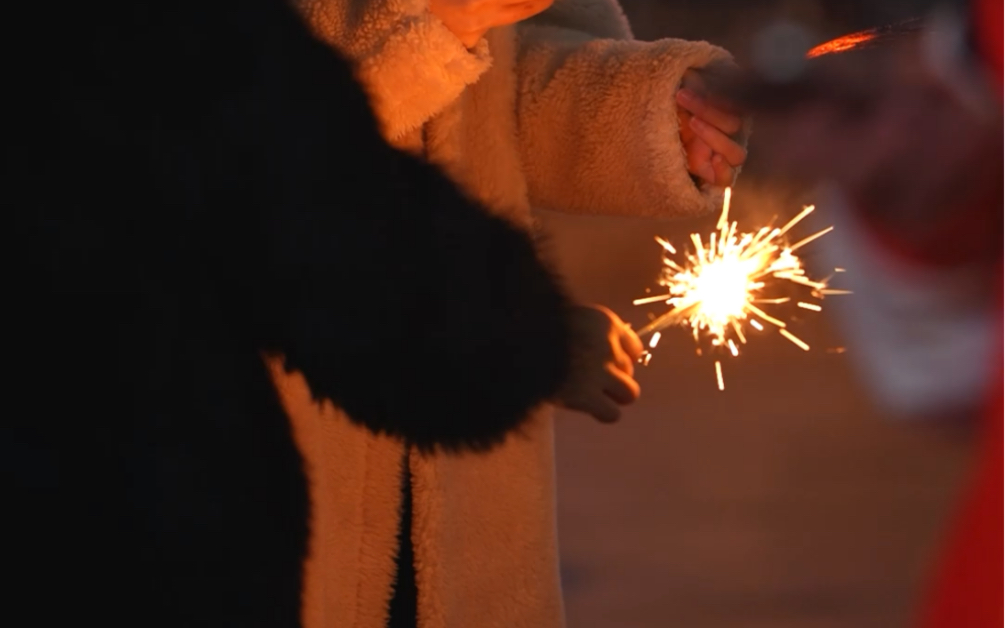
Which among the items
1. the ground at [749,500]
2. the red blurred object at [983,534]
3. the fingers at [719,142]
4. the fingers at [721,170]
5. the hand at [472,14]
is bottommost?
the red blurred object at [983,534]

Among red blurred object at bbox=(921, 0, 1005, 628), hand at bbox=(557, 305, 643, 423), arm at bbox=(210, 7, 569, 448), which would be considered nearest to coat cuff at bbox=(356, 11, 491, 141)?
Result: arm at bbox=(210, 7, 569, 448)

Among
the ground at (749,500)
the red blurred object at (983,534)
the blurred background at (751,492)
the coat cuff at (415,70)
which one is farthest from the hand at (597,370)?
the ground at (749,500)

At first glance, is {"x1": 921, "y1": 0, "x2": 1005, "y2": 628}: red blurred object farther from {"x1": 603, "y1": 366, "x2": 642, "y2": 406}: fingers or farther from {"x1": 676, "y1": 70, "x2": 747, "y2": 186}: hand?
{"x1": 676, "y1": 70, "x2": 747, "y2": 186}: hand

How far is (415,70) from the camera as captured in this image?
Answer: 1.69m

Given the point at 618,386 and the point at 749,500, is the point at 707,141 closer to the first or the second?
the point at 618,386

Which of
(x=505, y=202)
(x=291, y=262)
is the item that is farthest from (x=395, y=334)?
(x=505, y=202)

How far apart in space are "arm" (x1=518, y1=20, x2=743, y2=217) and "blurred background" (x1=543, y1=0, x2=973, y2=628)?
368mm

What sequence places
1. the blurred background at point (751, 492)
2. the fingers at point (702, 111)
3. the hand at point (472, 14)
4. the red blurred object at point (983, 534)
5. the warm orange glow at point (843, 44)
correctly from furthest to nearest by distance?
the blurred background at point (751, 492) < the fingers at point (702, 111) < the hand at point (472, 14) < the warm orange glow at point (843, 44) < the red blurred object at point (983, 534)

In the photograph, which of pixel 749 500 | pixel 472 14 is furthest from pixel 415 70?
pixel 749 500

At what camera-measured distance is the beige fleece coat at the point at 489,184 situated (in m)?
1.70

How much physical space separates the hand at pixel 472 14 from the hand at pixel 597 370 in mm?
367

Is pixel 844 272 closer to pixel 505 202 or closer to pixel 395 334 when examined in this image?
pixel 395 334

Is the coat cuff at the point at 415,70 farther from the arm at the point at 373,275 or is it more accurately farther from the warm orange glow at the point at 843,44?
the warm orange glow at the point at 843,44

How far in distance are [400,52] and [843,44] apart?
54 centimetres
